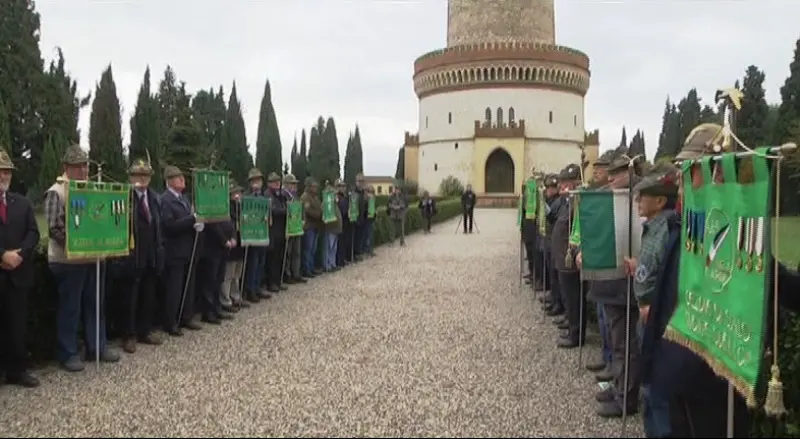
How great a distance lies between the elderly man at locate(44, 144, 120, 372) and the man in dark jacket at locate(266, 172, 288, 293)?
4529 mm

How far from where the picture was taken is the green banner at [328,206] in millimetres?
13824

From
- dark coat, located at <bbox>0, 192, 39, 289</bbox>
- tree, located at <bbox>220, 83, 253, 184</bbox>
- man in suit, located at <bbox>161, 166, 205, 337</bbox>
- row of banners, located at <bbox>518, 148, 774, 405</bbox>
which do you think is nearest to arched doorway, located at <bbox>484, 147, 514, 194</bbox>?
tree, located at <bbox>220, 83, 253, 184</bbox>

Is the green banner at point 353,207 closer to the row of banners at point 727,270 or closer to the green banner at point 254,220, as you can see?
the green banner at point 254,220

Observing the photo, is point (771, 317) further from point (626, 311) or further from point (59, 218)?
point (59, 218)

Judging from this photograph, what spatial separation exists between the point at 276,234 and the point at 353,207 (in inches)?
175

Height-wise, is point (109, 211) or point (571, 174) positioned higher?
point (571, 174)

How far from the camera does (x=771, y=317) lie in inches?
134

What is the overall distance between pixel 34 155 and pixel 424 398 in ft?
118

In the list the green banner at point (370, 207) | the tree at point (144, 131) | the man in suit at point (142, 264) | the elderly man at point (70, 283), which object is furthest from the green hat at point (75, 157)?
the tree at point (144, 131)

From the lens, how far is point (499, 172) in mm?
53156

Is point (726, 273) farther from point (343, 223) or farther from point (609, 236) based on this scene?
point (343, 223)

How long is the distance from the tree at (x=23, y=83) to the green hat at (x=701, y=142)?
35921 millimetres

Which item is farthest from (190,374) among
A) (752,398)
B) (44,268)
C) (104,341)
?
(752,398)

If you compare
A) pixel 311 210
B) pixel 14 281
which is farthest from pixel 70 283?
pixel 311 210
